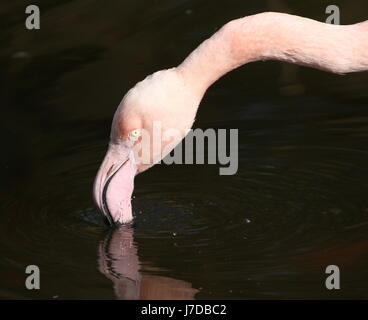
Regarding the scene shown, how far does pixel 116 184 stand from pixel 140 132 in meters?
0.40

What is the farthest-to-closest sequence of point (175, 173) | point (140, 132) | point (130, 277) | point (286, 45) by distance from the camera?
point (175, 173) < point (140, 132) < point (286, 45) < point (130, 277)

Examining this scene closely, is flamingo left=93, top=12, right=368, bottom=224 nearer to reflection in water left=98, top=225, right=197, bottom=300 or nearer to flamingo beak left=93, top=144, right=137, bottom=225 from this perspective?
flamingo beak left=93, top=144, right=137, bottom=225

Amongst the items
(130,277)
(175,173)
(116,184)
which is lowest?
(130,277)

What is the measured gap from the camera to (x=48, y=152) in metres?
8.46

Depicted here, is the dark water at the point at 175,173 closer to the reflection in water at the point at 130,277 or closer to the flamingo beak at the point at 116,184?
the reflection in water at the point at 130,277

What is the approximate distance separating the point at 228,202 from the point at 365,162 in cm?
111

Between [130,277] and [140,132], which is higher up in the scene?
[140,132]

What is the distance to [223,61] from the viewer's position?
267 inches

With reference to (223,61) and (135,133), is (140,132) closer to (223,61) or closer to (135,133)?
(135,133)

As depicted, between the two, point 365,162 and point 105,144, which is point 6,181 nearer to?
point 105,144

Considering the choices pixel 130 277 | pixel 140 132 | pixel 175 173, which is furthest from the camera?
pixel 175 173

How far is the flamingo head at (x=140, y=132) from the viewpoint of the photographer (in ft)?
22.3

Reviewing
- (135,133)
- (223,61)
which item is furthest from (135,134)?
(223,61)

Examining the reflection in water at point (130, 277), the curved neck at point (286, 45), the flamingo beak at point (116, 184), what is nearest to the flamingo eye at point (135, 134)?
the flamingo beak at point (116, 184)
